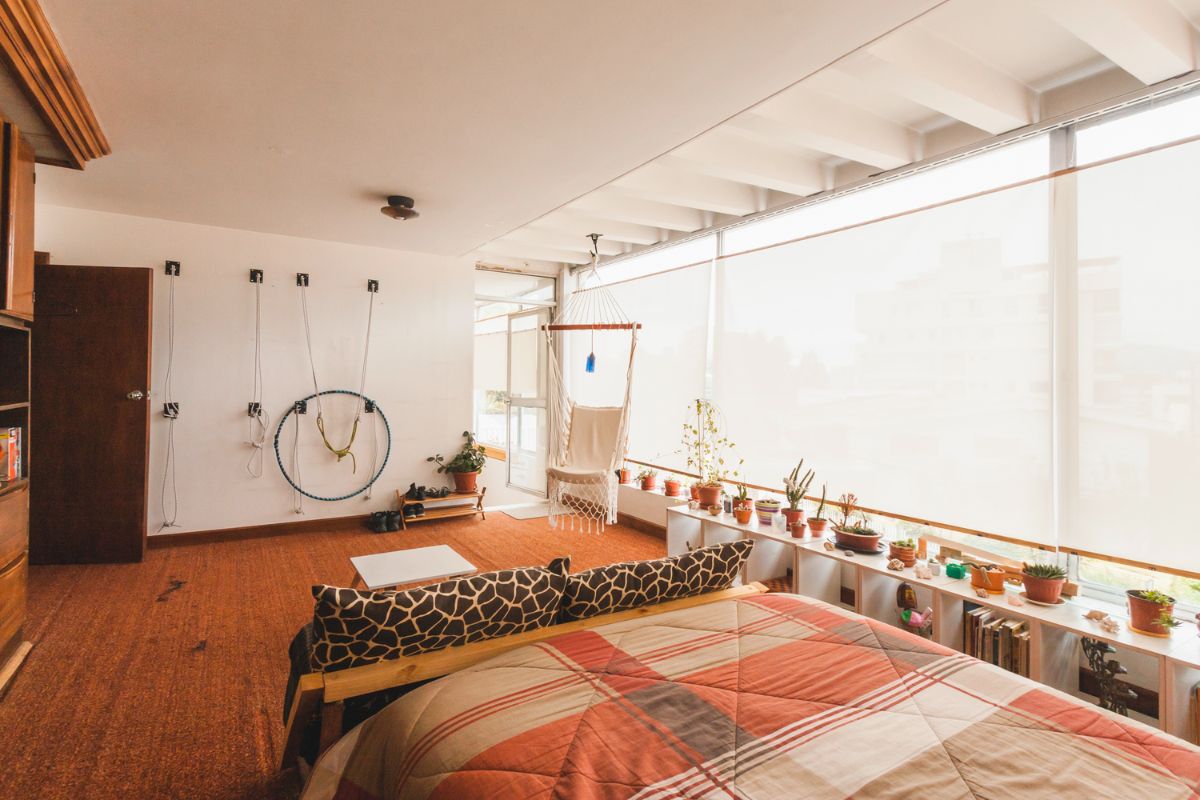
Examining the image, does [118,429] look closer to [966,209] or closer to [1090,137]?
[966,209]

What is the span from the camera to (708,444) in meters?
4.27

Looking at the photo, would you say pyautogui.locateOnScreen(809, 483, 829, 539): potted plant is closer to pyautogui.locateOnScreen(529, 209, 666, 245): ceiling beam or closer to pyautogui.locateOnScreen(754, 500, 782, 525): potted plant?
pyautogui.locateOnScreen(754, 500, 782, 525): potted plant

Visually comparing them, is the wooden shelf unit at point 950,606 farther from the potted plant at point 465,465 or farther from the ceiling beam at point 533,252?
the ceiling beam at point 533,252

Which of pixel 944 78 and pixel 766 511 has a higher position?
pixel 944 78

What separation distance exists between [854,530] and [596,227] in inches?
117

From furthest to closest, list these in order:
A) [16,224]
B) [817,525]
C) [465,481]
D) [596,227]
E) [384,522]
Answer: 1. [465,481]
2. [384,522]
3. [596,227]
4. [817,525]
5. [16,224]

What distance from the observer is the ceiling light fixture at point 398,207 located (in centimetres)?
354

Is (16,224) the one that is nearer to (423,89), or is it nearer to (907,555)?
(423,89)

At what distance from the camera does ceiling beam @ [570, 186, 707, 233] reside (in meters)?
3.97

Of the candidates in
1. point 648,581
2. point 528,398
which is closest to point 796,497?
point 648,581

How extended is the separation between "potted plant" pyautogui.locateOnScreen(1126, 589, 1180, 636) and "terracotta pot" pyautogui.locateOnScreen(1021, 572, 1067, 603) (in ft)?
0.76

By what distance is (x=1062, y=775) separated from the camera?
3.30 feet

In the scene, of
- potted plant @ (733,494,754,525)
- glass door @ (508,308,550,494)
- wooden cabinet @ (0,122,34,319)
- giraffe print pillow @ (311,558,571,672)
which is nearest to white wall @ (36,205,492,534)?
glass door @ (508,308,550,494)

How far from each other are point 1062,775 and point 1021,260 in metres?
2.28
